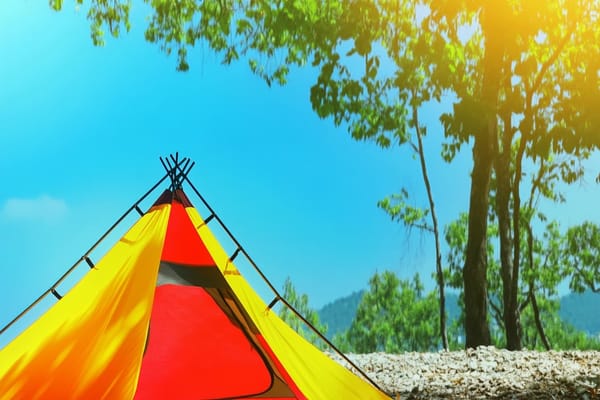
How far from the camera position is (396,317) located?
27.2 meters

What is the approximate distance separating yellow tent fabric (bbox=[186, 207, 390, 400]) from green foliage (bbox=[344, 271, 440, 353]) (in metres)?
22.0

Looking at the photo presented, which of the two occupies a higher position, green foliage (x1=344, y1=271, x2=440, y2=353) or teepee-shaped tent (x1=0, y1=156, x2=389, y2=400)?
green foliage (x1=344, y1=271, x2=440, y2=353)

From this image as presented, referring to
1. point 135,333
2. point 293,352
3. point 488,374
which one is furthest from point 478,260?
point 135,333

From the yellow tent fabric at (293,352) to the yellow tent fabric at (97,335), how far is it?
0.50m

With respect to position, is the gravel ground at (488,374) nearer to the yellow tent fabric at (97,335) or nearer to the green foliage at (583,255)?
the yellow tent fabric at (97,335)

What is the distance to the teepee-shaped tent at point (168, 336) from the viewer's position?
4.57m

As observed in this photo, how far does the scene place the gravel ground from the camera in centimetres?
699

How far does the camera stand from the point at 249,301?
17.7ft

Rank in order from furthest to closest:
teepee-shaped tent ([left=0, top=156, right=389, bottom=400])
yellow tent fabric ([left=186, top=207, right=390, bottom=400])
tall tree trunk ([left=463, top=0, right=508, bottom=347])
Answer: tall tree trunk ([left=463, top=0, right=508, bottom=347]), yellow tent fabric ([left=186, top=207, right=390, bottom=400]), teepee-shaped tent ([left=0, top=156, right=389, bottom=400])

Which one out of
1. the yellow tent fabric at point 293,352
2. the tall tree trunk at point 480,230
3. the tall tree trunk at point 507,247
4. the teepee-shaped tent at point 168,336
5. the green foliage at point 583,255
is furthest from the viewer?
the green foliage at point 583,255

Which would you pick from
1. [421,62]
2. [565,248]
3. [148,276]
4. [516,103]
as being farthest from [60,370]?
[565,248]

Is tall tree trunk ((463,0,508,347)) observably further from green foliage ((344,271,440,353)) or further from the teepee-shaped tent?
green foliage ((344,271,440,353))

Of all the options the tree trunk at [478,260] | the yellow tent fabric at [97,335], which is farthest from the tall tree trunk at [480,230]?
the yellow tent fabric at [97,335]

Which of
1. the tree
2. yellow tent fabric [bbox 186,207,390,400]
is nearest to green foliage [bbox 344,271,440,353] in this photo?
the tree
